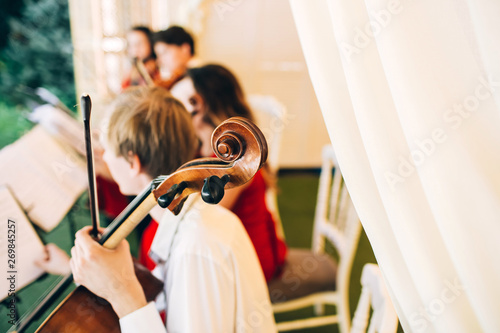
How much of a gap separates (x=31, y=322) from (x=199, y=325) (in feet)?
0.91

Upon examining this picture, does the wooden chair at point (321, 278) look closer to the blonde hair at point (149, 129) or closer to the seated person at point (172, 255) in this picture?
the seated person at point (172, 255)

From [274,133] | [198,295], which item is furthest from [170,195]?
[274,133]

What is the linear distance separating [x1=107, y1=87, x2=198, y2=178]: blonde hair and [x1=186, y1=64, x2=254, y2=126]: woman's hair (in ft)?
1.54

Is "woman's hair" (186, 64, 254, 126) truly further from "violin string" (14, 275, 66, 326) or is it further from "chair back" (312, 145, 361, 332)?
"violin string" (14, 275, 66, 326)

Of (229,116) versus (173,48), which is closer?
(229,116)

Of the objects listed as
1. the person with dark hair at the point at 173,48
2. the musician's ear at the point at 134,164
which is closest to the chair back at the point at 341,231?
the musician's ear at the point at 134,164

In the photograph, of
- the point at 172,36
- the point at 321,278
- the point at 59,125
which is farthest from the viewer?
the point at 172,36

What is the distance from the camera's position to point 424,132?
0.45 metres

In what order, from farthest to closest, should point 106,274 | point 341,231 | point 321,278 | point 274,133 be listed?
point 274,133, point 341,231, point 321,278, point 106,274

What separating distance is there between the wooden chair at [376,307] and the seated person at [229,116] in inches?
19.1

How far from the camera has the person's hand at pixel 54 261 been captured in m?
0.60

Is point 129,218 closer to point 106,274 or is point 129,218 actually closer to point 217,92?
point 106,274

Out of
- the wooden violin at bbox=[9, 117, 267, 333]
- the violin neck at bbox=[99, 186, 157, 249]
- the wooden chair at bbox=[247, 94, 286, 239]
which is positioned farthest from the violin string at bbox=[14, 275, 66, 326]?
the wooden chair at bbox=[247, 94, 286, 239]

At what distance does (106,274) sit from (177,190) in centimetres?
20
